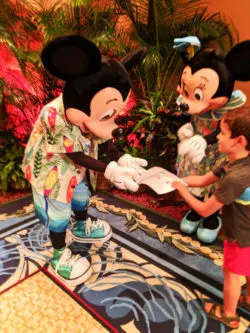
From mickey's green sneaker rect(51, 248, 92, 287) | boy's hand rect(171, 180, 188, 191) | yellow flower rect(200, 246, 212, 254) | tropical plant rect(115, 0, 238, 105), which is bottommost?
yellow flower rect(200, 246, 212, 254)

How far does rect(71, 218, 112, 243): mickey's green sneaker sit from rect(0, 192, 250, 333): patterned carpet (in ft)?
0.15

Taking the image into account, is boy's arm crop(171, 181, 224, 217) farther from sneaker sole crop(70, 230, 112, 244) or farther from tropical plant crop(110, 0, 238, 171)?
tropical plant crop(110, 0, 238, 171)

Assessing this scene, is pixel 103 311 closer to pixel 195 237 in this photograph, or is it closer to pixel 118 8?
pixel 195 237

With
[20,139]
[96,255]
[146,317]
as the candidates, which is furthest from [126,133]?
[146,317]

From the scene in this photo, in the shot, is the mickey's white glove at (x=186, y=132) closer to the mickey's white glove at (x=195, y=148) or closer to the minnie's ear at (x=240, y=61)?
the mickey's white glove at (x=195, y=148)

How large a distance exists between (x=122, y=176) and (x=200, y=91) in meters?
0.67

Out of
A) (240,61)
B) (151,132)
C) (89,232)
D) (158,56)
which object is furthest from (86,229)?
(158,56)

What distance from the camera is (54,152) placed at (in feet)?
4.17

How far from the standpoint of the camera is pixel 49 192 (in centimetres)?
136

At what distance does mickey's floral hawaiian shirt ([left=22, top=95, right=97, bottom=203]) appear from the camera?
1.22 metres

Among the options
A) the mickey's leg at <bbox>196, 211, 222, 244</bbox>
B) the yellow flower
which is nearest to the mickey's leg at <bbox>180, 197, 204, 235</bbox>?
the mickey's leg at <bbox>196, 211, 222, 244</bbox>

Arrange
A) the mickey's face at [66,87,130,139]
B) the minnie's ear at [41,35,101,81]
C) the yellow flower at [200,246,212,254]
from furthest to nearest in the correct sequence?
the yellow flower at [200,246,212,254]
the mickey's face at [66,87,130,139]
the minnie's ear at [41,35,101,81]

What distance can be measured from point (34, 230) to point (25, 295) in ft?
1.89

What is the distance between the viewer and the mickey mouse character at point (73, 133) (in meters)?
1.05
